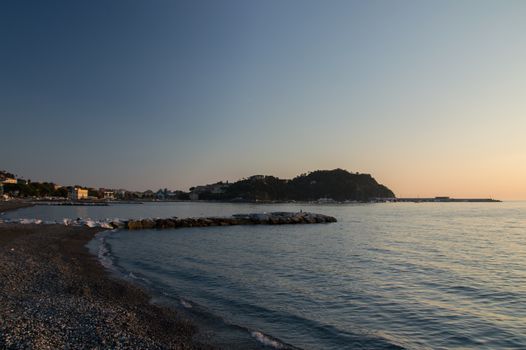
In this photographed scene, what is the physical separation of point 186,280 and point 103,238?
74.3ft

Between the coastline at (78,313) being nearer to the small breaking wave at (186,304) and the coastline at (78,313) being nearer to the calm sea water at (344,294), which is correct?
the small breaking wave at (186,304)

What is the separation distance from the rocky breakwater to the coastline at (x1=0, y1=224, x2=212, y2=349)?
3208 centimetres

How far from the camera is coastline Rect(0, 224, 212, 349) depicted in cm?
886

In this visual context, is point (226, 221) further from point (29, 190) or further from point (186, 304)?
point (29, 190)

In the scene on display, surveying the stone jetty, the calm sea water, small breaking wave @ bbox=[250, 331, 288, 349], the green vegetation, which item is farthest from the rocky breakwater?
the green vegetation

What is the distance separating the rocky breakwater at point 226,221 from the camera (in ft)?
170

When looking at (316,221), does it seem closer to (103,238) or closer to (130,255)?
(103,238)

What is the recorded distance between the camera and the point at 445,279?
19.2 m

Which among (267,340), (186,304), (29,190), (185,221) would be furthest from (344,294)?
(29,190)

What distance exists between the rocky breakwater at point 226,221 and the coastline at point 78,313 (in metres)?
32.1

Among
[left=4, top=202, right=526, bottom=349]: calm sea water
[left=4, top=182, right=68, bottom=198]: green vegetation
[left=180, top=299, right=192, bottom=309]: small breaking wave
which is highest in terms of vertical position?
[left=4, top=182, right=68, bottom=198]: green vegetation

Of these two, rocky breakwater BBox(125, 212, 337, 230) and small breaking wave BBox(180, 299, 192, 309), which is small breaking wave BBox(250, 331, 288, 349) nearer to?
small breaking wave BBox(180, 299, 192, 309)

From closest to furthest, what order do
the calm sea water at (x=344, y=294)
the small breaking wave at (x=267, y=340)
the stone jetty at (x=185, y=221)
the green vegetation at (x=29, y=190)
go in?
the small breaking wave at (x=267, y=340), the calm sea water at (x=344, y=294), the stone jetty at (x=185, y=221), the green vegetation at (x=29, y=190)

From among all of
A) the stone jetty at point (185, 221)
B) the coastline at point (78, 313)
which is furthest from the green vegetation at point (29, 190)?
the coastline at point (78, 313)
